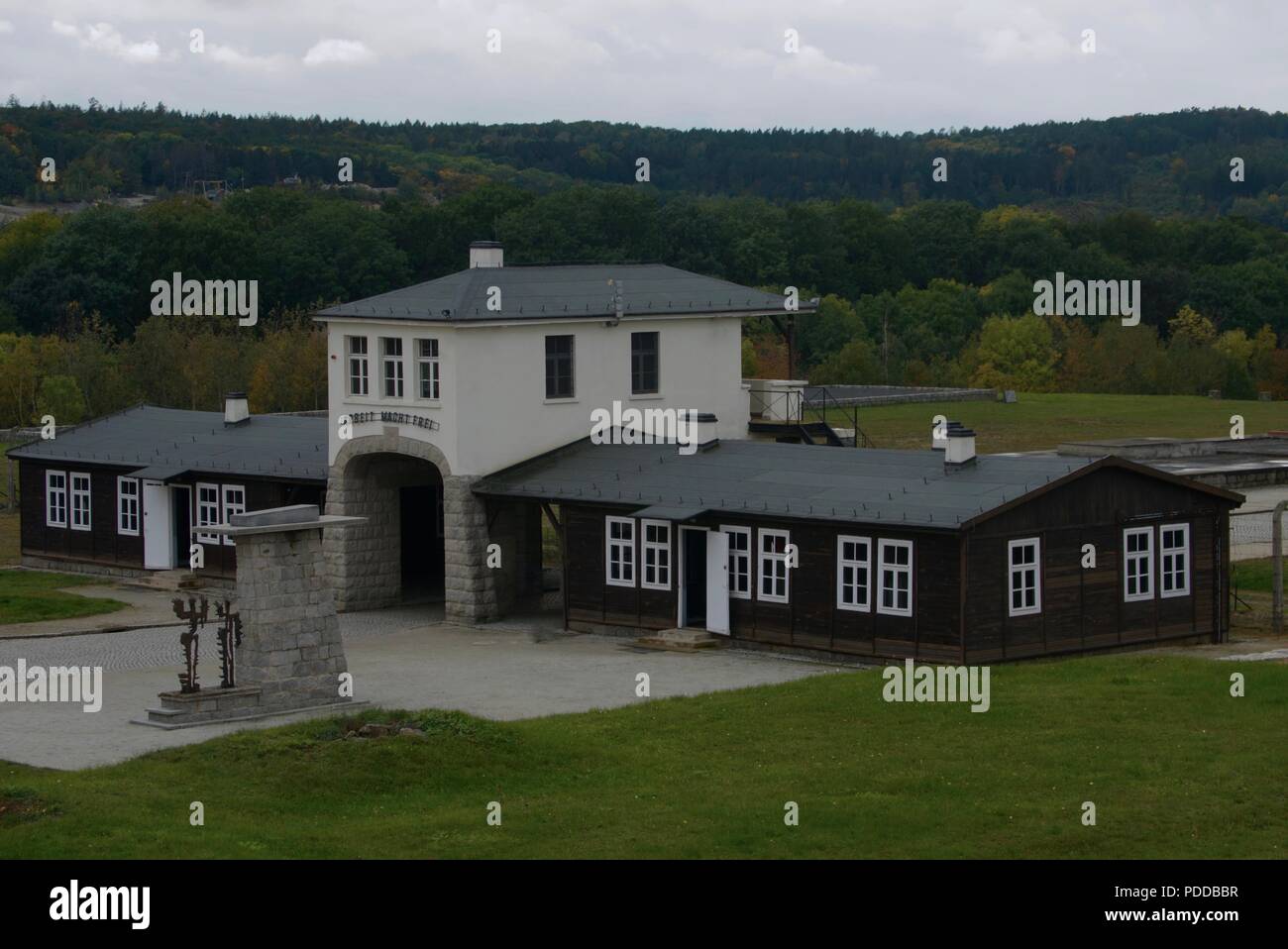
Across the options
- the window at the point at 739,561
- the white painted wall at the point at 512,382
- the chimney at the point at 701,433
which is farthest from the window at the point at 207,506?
the window at the point at 739,561

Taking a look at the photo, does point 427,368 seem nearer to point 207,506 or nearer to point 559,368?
point 559,368

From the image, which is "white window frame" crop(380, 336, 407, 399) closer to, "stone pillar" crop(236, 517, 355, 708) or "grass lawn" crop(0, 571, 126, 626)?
"grass lawn" crop(0, 571, 126, 626)

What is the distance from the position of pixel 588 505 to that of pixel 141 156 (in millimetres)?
158699

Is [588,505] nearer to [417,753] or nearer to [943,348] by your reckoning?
[417,753]

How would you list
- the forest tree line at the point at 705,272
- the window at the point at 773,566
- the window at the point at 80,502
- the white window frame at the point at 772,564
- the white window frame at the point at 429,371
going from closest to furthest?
the white window frame at the point at 772,564 < the window at the point at 773,566 < the white window frame at the point at 429,371 < the window at the point at 80,502 < the forest tree line at the point at 705,272

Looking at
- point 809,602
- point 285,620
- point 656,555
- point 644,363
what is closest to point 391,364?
point 644,363

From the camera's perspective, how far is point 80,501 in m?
49.7

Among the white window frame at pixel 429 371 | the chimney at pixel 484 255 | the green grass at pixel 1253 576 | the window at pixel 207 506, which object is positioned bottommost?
the green grass at pixel 1253 576

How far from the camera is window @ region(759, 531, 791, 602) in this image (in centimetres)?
3603

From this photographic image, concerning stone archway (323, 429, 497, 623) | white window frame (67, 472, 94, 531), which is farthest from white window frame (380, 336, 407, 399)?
white window frame (67, 472, 94, 531)

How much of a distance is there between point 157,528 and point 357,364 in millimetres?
7891

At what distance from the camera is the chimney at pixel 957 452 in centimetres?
3594

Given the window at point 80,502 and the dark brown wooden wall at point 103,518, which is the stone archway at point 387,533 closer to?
the dark brown wooden wall at point 103,518

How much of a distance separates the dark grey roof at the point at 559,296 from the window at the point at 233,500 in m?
4.95
